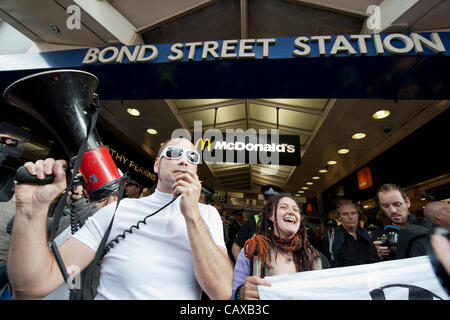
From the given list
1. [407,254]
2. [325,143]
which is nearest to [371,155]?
[325,143]

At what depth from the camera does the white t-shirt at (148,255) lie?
85cm

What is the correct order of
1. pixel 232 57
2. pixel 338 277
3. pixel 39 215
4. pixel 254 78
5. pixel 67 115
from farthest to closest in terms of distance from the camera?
pixel 254 78 → pixel 232 57 → pixel 338 277 → pixel 67 115 → pixel 39 215

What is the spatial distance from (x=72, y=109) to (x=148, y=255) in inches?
30.5

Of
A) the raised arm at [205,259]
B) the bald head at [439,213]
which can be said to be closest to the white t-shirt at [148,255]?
the raised arm at [205,259]

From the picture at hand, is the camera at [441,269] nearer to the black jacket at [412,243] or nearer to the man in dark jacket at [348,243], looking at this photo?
the black jacket at [412,243]

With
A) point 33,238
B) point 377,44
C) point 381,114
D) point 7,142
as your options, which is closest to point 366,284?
point 33,238

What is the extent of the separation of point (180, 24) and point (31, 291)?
3623 millimetres

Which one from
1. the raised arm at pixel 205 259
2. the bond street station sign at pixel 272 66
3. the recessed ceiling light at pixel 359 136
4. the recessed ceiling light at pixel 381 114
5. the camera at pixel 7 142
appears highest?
the recessed ceiling light at pixel 381 114

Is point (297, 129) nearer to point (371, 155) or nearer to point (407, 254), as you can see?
point (371, 155)

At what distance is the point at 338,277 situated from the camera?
1.12m

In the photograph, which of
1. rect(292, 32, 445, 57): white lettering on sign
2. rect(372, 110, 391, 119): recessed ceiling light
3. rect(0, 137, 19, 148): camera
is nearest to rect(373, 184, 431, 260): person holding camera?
rect(292, 32, 445, 57): white lettering on sign

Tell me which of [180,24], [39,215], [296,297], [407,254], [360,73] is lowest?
[296,297]

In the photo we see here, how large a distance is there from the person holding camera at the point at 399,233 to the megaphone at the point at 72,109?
1.61 m

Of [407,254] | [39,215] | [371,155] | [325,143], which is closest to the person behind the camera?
[39,215]
